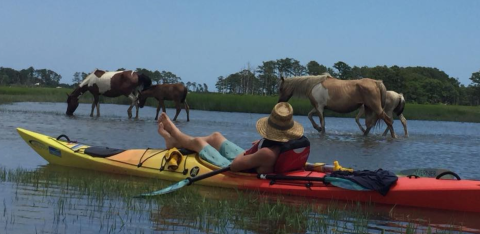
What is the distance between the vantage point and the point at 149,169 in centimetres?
958

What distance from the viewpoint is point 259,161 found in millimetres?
8469

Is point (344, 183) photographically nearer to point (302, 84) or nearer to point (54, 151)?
point (54, 151)

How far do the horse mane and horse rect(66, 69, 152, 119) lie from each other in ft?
21.5

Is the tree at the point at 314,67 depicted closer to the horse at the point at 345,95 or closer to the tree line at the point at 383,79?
the tree line at the point at 383,79

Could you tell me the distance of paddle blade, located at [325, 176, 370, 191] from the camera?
8.09m

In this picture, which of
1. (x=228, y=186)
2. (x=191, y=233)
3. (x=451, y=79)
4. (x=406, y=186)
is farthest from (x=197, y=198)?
(x=451, y=79)

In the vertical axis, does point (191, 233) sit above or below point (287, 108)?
below

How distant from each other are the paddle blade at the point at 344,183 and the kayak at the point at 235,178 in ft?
0.21

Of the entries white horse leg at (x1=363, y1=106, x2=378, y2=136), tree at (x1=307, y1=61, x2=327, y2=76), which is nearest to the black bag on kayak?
white horse leg at (x1=363, y1=106, x2=378, y2=136)

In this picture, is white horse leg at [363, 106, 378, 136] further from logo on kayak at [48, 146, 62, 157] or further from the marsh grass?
the marsh grass

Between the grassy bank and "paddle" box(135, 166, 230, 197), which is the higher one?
the grassy bank

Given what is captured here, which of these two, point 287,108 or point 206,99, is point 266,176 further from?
point 206,99

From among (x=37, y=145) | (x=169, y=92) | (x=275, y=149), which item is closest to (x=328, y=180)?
(x=275, y=149)

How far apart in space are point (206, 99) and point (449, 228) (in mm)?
35676
